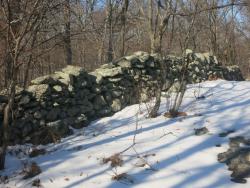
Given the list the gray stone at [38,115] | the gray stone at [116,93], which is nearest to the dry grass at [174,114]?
the gray stone at [116,93]

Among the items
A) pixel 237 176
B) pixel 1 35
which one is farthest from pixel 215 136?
pixel 1 35

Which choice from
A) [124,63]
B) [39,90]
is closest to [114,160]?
[39,90]

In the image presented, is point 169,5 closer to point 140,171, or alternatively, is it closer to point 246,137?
point 246,137

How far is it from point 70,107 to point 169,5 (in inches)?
113

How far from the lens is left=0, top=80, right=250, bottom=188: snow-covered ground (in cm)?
536

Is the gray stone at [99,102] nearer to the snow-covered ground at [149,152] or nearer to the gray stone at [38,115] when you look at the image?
the snow-covered ground at [149,152]

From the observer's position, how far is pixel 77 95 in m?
8.05

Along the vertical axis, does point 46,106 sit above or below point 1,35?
below

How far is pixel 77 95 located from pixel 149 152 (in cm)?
244

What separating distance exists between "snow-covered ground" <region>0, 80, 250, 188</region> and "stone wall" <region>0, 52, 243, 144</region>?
29 centimetres

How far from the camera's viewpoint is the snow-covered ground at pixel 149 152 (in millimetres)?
5359

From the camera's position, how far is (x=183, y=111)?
323 inches

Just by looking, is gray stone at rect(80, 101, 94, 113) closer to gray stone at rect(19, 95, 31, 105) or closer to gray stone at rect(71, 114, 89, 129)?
gray stone at rect(71, 114, 89, 129)

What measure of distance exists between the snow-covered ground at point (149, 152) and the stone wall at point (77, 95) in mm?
294
